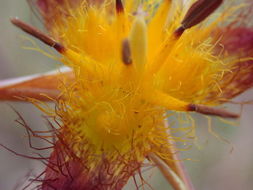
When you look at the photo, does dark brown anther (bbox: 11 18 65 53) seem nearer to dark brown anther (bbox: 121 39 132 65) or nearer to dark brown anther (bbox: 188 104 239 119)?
dark brown anther (bbox: 121 39 132 65)

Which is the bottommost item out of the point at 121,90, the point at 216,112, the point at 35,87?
the point at 216,112

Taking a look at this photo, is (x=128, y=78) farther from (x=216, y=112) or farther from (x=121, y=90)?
(x=216, y=112)

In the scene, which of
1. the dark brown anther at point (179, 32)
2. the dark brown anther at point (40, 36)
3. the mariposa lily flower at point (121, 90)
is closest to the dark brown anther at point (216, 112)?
the mariposa lily flower at point (121, 90)

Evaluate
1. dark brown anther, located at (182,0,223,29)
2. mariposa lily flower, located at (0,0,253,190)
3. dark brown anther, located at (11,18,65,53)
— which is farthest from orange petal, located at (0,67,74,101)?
dark brown anther, located at (182,0,223,29)

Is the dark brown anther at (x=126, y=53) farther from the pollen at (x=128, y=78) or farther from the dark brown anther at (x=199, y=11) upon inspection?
the dark brown anther at (x=199, y=11)

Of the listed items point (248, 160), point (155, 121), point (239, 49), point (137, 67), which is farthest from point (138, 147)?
point (248, 160)

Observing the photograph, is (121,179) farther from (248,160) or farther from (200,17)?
(248,160)

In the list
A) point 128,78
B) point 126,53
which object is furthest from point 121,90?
point 126,53
